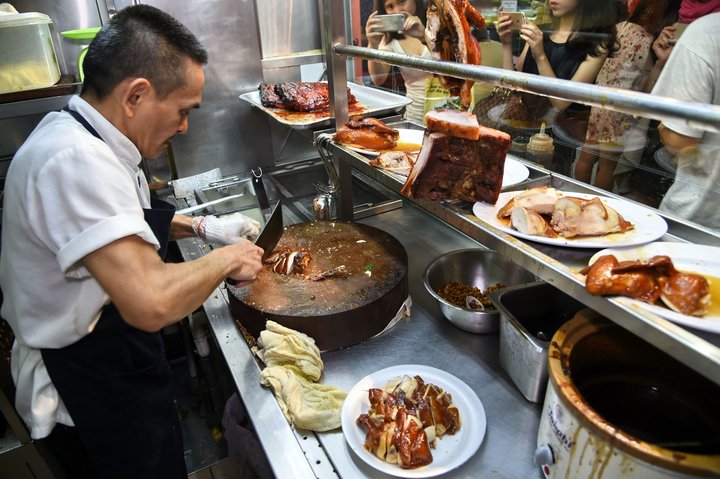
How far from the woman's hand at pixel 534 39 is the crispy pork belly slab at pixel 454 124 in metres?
2.14

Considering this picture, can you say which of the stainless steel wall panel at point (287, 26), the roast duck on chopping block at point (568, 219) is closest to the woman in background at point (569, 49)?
the stainless steel wall panel at point (287, 26)

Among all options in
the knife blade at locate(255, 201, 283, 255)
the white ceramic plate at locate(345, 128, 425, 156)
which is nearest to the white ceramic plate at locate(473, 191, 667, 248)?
the white ceramic plate at locate(345, 128, 425, 156)

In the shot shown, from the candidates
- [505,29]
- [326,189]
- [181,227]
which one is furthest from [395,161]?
[505,29]

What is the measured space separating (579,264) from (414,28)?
11.6 feet

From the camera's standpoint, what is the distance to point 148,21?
139 centimetres

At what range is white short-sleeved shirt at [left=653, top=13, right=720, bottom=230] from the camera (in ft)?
7.06

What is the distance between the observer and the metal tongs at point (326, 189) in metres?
2.39

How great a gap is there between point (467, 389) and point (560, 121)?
2.82m

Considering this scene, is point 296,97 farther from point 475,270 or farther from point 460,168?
point 460,168

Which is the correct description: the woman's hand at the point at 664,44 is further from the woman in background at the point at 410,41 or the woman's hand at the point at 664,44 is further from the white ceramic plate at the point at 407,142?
the white ceramic plate at the point at 407,142

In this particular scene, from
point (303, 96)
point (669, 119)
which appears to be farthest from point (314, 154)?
point (669, 119)

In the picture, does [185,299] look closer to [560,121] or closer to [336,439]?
[336,439]

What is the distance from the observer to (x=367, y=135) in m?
2.23

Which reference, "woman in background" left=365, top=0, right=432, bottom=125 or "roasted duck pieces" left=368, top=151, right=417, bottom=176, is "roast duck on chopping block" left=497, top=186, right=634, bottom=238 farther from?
"woman in background" left=365, top=0, right=432, bottom=125
